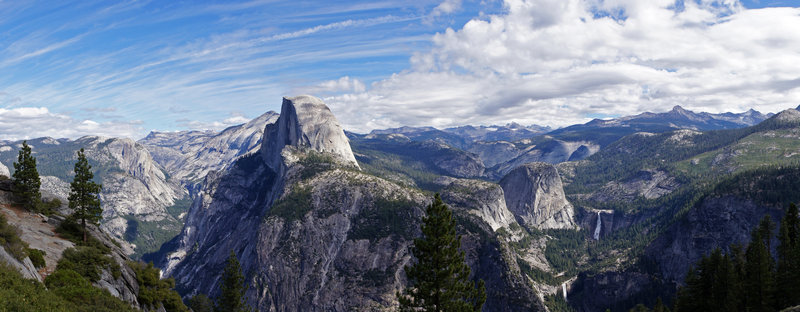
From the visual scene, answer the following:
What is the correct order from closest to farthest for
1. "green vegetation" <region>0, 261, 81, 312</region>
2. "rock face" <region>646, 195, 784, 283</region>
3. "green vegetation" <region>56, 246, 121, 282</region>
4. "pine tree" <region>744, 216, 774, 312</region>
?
"green vegetation" <region>0, 261, 81, 312</region>
"green vegetation" <region>56, 246, 121, 282</region>
"pine tree" <region>744, 216, 774, 312</region>
"rock face" <region>646, 195, 784, 283</region>

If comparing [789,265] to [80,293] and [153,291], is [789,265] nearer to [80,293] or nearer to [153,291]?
[80,293]

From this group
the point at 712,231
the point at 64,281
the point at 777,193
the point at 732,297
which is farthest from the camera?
the point at 712,231

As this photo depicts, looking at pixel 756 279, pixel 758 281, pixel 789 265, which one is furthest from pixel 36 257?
pixel 789 265

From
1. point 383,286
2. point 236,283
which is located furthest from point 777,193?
point 236,283

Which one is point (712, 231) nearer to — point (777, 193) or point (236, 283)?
point (777, 193)

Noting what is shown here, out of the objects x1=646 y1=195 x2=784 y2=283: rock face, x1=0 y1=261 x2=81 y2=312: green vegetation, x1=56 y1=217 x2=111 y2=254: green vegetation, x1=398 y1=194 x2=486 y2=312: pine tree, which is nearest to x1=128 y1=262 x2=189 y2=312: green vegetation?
x1=56 y1=217 x2=111 y2=254: green vegetation

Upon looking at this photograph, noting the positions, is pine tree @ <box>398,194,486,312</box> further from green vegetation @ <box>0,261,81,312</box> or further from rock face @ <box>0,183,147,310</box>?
rock face @ <box>0,183,147,310</box>
